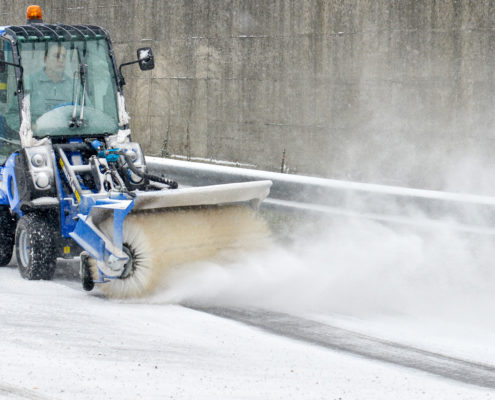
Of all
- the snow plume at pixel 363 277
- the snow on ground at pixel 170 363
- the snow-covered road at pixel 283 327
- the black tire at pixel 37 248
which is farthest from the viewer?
the black tire at pixel 37 248

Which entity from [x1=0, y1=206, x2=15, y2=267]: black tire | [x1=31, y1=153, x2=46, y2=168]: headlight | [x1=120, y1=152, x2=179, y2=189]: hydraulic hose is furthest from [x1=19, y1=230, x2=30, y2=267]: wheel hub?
[x1=120, y1=152, x2=179, y2=189]: hydraulic hose

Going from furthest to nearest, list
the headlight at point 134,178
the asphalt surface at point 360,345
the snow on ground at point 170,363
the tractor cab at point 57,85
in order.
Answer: the tractor cab at point 57,85 → the headlight at point 134,178 → the asphalt surface at point 360,345 → the snow on ground at point 170,363

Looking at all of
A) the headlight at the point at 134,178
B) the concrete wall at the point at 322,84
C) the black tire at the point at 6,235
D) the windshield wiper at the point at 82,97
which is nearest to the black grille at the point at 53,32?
the windshield wiper at the point at 82,97

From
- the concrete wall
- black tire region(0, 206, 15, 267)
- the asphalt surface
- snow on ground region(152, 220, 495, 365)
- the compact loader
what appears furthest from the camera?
the concrete wall

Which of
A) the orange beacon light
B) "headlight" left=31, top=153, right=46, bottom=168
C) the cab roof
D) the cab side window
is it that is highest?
the orange beacon light

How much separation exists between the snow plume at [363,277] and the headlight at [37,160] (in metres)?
1.68

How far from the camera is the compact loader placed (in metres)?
7.99

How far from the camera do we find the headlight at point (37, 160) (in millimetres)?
8844

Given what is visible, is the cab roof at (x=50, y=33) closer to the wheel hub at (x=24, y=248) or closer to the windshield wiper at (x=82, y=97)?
the windshield wiper at (x=82, y=97)

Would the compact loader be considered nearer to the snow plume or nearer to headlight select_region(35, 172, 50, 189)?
headlight select_region(35, 172, 50, 189)

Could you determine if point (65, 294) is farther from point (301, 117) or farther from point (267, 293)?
point (301, 117)

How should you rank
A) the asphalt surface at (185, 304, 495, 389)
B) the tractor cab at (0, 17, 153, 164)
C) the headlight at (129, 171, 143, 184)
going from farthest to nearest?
the tractor cab at (0, 17, 153, 164) → the headlight at (129, 171, 143, 184) → the asphalt surface at (185, 304, 495, 389)

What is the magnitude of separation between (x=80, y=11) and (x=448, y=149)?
25.3 feet

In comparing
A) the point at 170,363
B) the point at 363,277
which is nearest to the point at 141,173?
the point at 363,277
